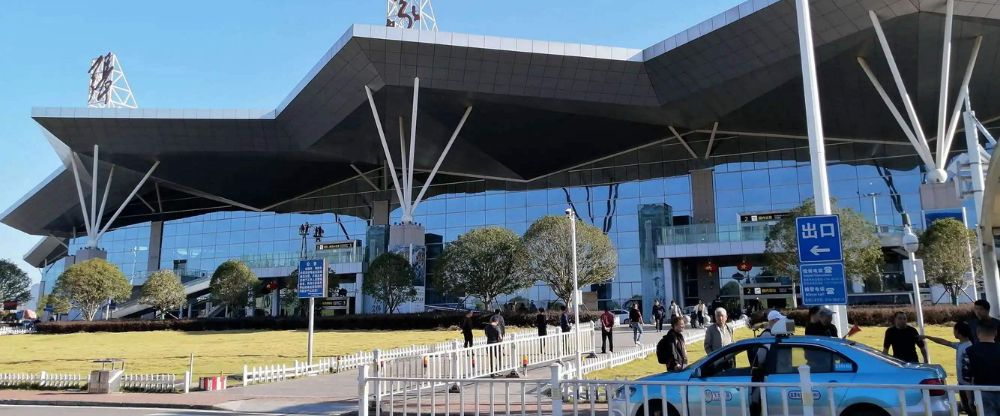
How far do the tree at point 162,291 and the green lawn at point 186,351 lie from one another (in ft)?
39.2

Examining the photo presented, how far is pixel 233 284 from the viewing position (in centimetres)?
4788

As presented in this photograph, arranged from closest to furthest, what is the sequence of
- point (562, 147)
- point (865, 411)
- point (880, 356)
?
point (865, 411) → point (880, 356) → point (562, 147)

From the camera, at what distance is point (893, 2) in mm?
27312

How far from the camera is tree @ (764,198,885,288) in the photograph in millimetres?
30594

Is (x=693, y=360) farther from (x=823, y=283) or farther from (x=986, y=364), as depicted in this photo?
(x=986, y=364)

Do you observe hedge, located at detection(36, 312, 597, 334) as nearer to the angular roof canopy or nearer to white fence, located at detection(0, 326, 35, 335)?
white fence, located at detection(0, 326, 35, 335)

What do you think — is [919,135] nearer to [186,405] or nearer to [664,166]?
[664,166]

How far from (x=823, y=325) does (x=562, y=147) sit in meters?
38.3

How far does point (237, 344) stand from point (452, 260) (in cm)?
1300

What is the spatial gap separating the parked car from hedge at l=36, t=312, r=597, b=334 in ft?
82.0

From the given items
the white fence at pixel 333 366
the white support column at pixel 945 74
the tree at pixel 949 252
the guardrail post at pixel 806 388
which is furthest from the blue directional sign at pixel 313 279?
the tree at pixel 949 252

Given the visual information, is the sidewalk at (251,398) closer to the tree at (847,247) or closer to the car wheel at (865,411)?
the car wheel at (865,411)

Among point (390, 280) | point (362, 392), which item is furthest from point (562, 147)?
point (362, 392)

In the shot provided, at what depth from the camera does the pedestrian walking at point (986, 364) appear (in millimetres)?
6258
